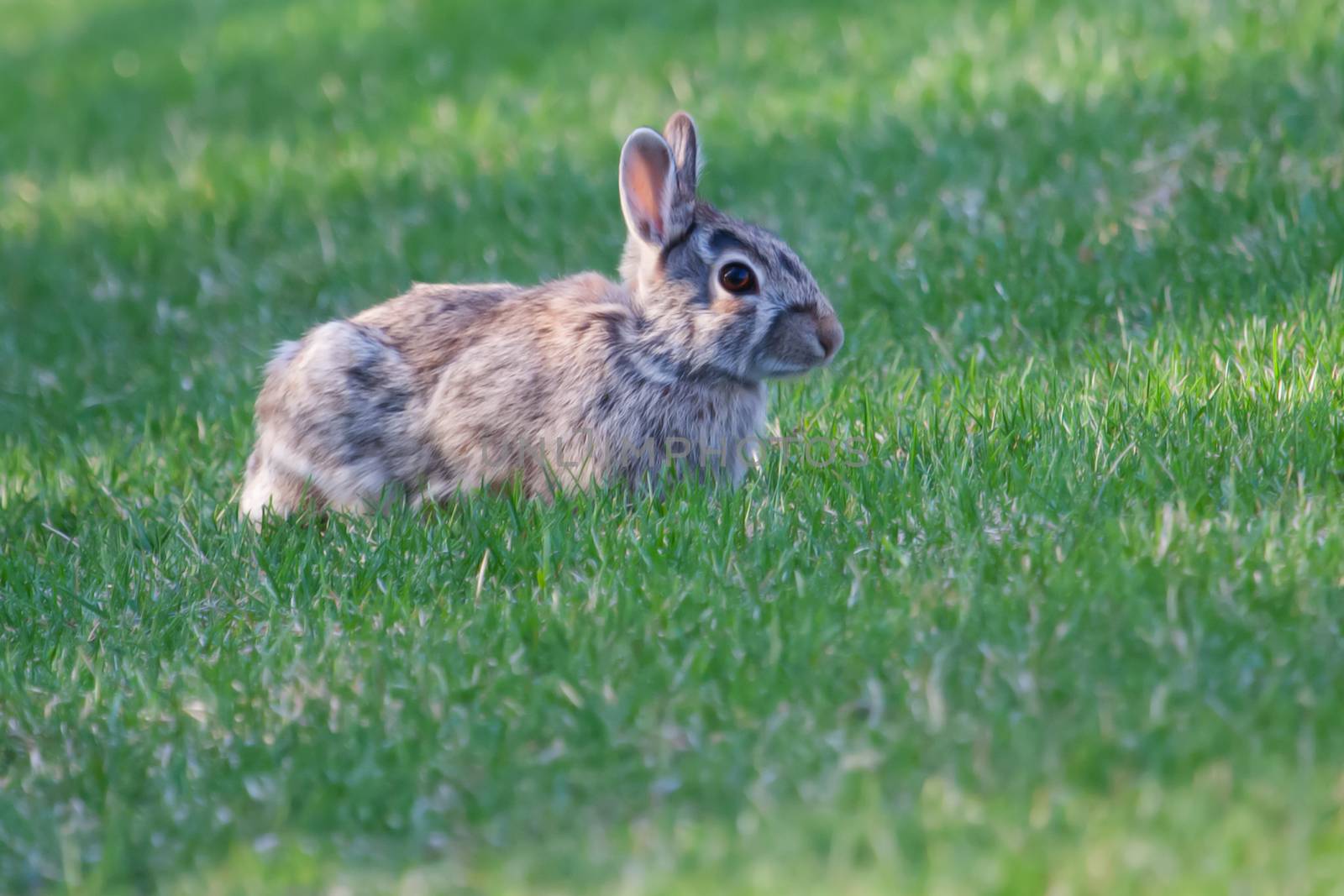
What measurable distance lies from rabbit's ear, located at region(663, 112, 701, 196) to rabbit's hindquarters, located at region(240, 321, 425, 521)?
129 centimetres

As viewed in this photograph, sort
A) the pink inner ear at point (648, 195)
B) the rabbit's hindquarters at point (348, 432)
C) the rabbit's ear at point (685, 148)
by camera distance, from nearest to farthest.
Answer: the pink inner ear at point (648, 195)
the rabbit's ear at point (685, 148)
the rabbit's hindquarters at point (348, 432)

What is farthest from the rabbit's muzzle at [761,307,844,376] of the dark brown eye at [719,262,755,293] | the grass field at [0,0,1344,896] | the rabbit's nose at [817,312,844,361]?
the grass field at [0,0,1344,896]

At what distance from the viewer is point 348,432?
240 inches

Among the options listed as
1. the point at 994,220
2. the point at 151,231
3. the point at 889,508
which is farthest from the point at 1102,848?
the point at 151,231

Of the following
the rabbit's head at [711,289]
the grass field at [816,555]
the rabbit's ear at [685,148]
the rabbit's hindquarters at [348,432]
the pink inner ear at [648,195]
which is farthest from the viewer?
the rabbit's hindquarters at [348,432]

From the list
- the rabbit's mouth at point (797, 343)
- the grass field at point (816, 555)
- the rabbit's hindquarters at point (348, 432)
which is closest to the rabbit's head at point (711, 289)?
the rabbit's mouth at point (797, 343)

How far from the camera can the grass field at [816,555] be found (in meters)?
3.43

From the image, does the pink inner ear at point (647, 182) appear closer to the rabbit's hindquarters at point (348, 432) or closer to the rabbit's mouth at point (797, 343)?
the rabbit's mouth at point (797, 343)

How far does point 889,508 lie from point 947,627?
892 mm

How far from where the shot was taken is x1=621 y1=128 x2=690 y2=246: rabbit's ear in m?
5.77

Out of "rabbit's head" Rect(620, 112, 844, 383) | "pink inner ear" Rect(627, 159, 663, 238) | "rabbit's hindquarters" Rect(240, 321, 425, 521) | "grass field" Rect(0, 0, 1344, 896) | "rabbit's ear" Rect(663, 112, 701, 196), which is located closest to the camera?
"grass field" Rect(0, 0, 1344, 896)

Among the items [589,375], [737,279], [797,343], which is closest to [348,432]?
[589,375]

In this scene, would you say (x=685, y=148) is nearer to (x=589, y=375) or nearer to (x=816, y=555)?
(x=589, y=375)

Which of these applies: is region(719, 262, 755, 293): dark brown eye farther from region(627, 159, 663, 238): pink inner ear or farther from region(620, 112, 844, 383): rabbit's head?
region(627, 159, 663, 238): pink inner ear
